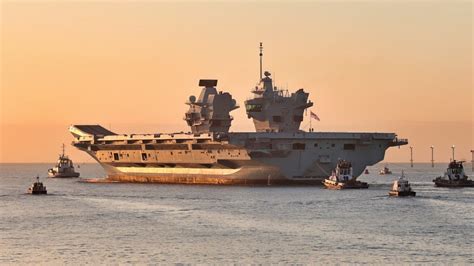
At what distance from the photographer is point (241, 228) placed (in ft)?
169

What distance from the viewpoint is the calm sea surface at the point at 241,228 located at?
1608 inches

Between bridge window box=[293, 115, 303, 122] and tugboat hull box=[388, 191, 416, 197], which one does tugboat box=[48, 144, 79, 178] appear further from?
tugboat hull box=[388, 191, 416, 197]

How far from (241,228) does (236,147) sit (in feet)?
118

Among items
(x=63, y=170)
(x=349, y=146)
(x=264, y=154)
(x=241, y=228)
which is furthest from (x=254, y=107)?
(x=63, y=170)

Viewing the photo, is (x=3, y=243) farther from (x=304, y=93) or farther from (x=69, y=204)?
(x=304, y=93)

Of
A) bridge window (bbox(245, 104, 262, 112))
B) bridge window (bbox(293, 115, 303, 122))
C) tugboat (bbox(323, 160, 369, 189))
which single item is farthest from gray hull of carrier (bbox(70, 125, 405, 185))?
bridge window (bbox(293, 115, 303, 122))

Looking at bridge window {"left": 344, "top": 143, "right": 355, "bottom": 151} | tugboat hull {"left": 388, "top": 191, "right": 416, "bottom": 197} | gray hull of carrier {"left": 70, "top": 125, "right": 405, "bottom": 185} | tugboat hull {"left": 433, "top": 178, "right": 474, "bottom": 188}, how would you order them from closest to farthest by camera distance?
tugboat hull {"left": 388, "top": 191, "right": 416, "bottom": 197} < gray hull of carrier {"left": 70, "top": 125, "right": 405, "bottom": 185} < bridge window {"left": 344, "top": 143, "right": 355, "bottom": 151} < tugboat hull {"left": 433, "top": 178, "right": 474, "bottom": 188}

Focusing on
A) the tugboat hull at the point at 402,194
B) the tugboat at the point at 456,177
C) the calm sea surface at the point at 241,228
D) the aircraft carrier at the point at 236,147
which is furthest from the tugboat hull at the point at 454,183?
the tugboat hull at the point at 402,194

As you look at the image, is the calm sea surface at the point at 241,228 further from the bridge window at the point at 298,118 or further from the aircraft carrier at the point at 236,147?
the bridge window at the point at 298,118

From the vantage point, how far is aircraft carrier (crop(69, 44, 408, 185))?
86.8 metres

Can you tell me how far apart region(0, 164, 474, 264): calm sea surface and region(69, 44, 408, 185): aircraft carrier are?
718 centimetres

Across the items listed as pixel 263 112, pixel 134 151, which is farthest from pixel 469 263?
pixel 134 151

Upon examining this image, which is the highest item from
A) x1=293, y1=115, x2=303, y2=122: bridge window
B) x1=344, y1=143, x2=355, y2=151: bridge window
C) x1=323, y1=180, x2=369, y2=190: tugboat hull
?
x1=293, y1=115, x2=303, y2=122: bridge window

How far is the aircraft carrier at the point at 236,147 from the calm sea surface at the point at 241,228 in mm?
7177
